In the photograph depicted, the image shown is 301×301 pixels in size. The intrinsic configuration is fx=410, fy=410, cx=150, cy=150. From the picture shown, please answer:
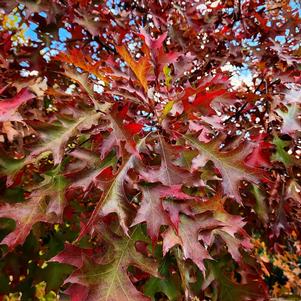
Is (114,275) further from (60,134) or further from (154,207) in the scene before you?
(60,134)

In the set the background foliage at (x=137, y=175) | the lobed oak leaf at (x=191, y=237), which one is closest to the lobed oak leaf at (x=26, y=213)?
the background foliage at (x=137, y=175)

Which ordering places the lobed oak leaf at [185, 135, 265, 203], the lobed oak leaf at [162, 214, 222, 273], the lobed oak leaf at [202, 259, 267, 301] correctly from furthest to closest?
the lobed oak leaf at [202, 259, 267, 301], the lobed oak leaf at [185, 135, 265, 203], the lobed oak leaf at [162, 214, 222, 273]

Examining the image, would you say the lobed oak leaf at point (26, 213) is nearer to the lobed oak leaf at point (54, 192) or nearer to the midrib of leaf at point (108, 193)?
the lobed oak leaf at point (54, 192)

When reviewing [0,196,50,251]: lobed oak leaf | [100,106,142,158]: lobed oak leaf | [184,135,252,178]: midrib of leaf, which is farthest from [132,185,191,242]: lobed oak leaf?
[0,196,50,251]: lobed oak leaf

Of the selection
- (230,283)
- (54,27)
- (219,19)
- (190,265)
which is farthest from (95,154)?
(219,19)

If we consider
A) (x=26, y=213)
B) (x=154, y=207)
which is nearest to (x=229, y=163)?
(x=154, y=207)

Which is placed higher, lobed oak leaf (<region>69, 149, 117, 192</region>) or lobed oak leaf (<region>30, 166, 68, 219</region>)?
lobed oak leaf (<region>69, 149, 117, 192</region>)

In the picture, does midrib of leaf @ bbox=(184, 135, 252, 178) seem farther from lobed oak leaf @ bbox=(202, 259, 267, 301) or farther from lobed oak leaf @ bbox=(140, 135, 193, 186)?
lobed oak leaf @ bbox=(202, 259, 267, 301)
